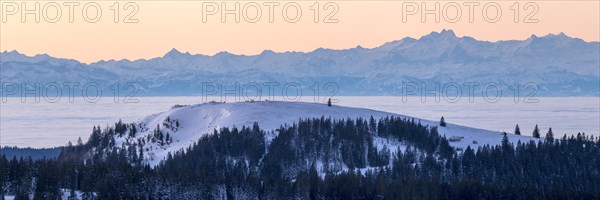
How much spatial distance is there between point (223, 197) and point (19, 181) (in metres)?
33.7

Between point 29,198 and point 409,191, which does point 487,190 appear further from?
point 29,198

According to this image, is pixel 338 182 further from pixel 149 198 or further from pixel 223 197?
pixel 149 198

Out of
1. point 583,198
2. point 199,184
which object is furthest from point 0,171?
point 583,198

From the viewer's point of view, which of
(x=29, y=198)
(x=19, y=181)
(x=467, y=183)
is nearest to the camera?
(x=29, y=198)

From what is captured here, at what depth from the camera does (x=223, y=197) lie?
17512 centimetres

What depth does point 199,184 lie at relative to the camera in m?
173

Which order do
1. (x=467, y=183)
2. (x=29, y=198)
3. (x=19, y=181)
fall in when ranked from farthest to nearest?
1. (x=467, y=183)
2. (x=19, y=181)
3. (x=29, y=198)

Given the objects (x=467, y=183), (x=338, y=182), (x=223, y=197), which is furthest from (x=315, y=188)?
(x=467, y=183)

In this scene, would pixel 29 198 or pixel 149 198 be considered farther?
pixel 149 198

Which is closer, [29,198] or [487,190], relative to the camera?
[29,198]

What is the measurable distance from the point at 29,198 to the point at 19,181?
11.4 metres

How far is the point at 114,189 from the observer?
6604 inches

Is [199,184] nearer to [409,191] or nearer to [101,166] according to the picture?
[101,166]

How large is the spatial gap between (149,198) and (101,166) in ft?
42.2
